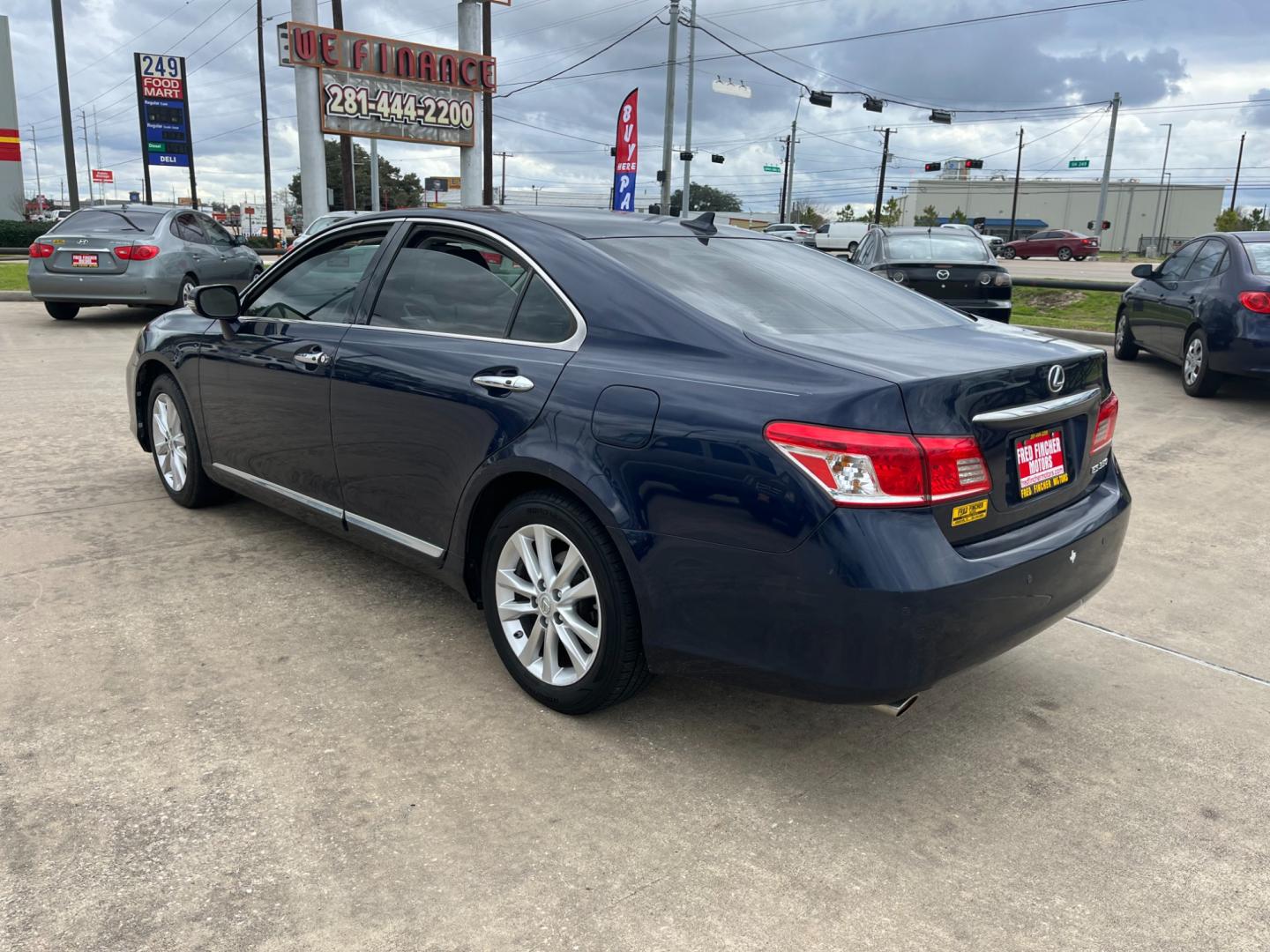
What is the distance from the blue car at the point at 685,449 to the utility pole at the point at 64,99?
2421 cm

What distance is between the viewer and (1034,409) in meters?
2.77

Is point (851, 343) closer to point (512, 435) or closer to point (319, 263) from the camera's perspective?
point (512, 435)

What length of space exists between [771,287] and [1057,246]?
47393 millimetres

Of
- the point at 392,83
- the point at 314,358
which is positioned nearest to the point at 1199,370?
the point at 314,358

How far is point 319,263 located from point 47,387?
5.56m

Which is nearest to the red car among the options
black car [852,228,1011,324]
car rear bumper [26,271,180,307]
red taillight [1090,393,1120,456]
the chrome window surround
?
black car [852,228,1011,324]

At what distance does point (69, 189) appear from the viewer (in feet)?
81.5

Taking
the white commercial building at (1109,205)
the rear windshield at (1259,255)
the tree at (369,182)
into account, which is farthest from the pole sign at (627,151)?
the white commercial building at (1109,205)

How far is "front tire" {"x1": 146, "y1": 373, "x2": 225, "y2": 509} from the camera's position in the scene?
499cm

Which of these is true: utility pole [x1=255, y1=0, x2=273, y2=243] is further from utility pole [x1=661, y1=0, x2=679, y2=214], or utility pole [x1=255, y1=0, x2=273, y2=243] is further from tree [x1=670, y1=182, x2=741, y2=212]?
tree [x1=670, y1=182, x2=741, y2=212]

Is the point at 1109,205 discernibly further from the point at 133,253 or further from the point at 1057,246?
the point at 133,253

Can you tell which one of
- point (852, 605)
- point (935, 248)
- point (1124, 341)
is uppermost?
point (935, 248)

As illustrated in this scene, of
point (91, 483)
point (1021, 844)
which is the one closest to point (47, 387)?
point (91, 483)

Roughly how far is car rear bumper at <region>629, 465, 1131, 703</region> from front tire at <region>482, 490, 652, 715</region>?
0.44 ft
